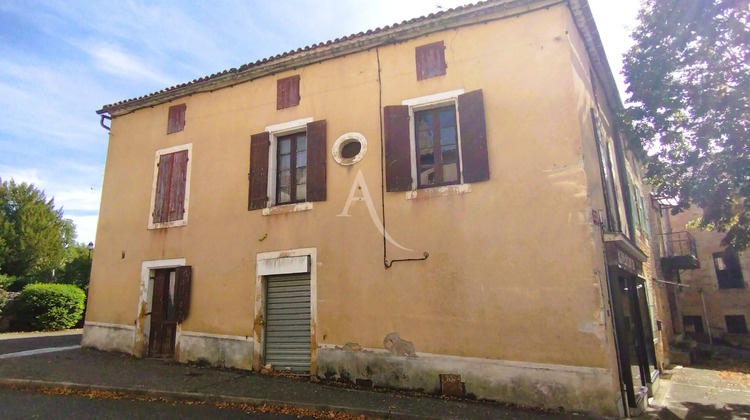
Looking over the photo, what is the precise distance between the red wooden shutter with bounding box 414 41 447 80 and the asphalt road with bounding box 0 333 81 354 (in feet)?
36.4

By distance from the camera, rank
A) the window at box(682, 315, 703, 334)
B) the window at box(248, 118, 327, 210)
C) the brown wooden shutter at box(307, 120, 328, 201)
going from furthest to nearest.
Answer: the window at box(682, 315, 703, 334), the window at box(248, 118, 327, 210), the brown wooden shutter at box(307, 120, 328, 201)

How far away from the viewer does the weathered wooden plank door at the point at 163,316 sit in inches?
364

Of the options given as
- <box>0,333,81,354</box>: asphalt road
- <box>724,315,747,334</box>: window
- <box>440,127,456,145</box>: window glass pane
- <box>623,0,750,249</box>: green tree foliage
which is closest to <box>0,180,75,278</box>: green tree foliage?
<box>0,333,81,354</box>: asphalt road

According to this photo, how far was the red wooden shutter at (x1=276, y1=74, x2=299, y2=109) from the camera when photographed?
8.89 metres

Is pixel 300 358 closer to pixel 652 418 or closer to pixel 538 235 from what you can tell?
pixel 538 235

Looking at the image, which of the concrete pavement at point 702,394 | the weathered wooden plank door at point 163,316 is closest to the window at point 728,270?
the concrete pavement at point 702,394

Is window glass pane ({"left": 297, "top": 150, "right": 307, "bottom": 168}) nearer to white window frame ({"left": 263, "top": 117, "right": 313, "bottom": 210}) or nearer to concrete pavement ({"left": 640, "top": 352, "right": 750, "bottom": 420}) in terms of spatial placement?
white window frame ({"left": 263, "top": 117, "right": 313, "bottom": 210})

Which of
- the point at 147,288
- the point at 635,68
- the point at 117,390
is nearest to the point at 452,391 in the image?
the point at 117,390

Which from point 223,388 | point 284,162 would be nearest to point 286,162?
point 284,162

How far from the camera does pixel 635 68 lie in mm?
9930

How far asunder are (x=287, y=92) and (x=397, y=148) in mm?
3079

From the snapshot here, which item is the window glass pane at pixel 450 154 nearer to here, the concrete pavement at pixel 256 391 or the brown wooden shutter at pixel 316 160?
the brown wooden shutter at pixel 316 160

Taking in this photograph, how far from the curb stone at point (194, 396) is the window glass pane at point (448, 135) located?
449 centimetres

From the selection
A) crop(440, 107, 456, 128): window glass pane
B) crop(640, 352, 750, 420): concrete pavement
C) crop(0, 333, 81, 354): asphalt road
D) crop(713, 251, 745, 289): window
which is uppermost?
crop(440, 107, 456, 128): window glass pane
